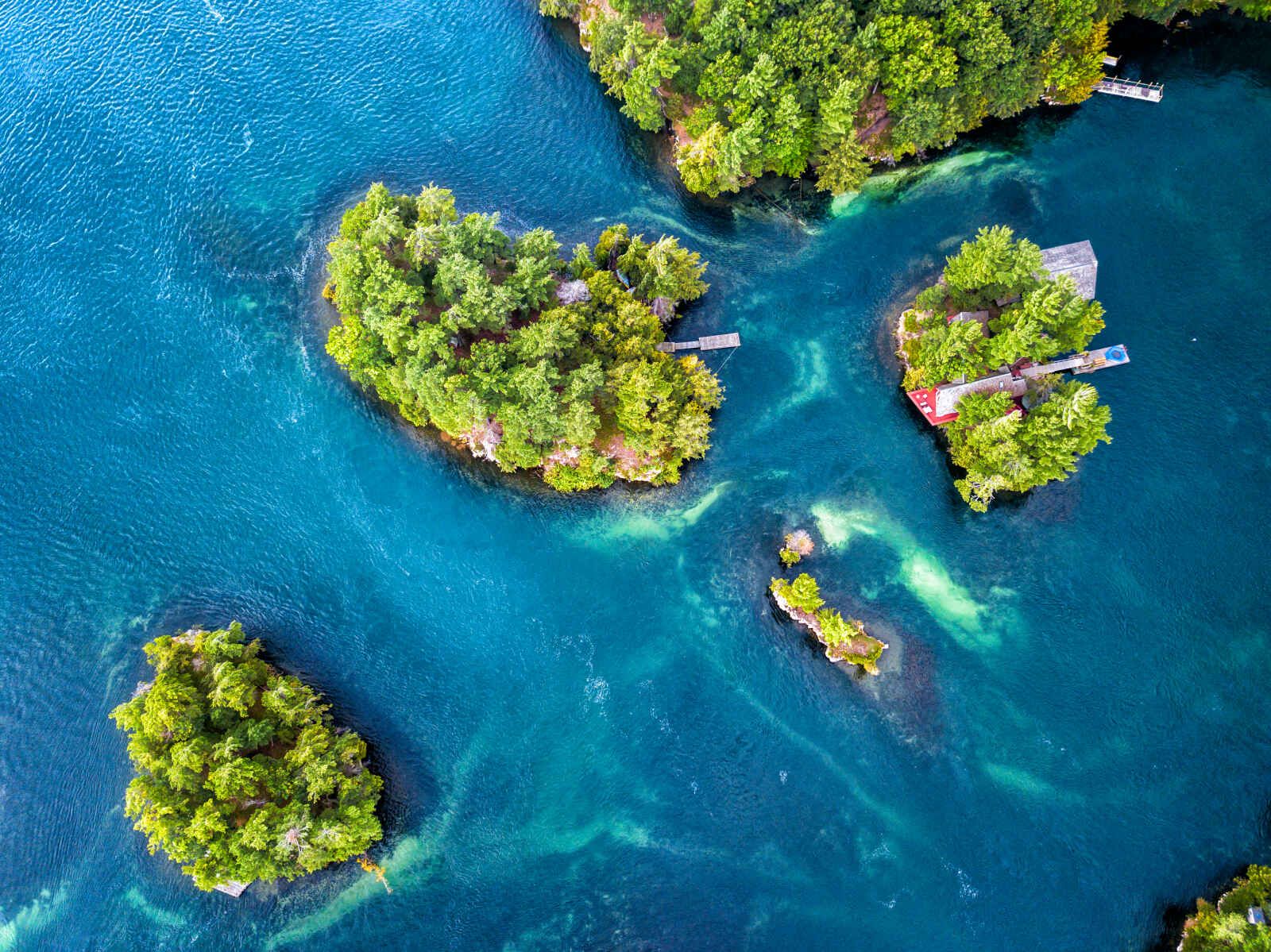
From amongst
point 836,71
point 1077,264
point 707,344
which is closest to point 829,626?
point 707,344

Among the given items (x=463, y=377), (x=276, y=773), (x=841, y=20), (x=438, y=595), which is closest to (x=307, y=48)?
(x=463, y=377)

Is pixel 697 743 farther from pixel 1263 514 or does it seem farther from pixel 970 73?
pixel 970 73

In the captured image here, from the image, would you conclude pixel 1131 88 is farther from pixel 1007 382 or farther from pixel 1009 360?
pixel 1009 360

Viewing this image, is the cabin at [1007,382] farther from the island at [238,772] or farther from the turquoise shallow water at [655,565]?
the island at [238,772]

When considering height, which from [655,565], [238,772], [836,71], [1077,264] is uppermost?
[836,71]

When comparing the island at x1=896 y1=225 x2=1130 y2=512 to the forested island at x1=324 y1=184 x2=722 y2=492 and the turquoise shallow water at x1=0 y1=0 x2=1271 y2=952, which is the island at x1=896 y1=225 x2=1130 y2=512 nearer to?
the turquoise shallow water at x1=0 y1=0 x2=1271 y2=952

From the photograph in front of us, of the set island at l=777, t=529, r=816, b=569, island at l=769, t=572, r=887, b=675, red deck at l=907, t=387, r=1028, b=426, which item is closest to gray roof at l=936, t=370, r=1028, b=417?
red deck at l=907, t=387, r=1028, b=426
